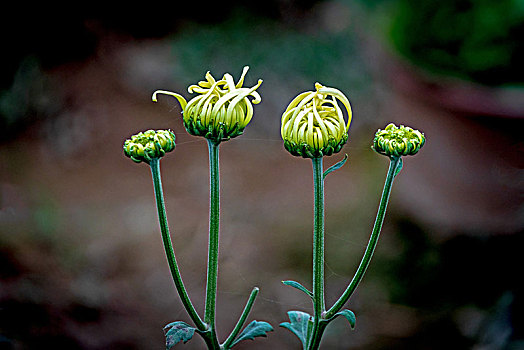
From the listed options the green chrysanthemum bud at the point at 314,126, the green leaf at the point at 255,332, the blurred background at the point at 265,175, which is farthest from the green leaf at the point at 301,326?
the blurred background at the point at 265,175

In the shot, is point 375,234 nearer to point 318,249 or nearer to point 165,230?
point 318,249

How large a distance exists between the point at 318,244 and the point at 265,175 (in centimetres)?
70

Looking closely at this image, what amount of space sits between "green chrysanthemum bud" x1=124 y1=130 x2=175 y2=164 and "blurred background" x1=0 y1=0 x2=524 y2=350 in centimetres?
57

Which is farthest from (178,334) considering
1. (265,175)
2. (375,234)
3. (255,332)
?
(265,175)

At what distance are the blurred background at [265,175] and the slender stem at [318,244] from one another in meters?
0.49

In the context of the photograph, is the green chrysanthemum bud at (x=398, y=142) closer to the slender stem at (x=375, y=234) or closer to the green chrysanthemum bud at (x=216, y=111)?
the slender stem at (x=375, y=234)

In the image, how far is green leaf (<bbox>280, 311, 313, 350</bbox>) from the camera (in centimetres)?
48

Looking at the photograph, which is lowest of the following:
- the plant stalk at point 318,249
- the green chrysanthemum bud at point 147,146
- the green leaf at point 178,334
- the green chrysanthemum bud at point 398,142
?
the green leaf at point 178,334

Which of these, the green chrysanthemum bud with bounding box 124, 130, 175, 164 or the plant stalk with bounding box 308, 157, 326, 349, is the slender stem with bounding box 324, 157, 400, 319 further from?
the green chrysanthemum bud with bounding box 124, 130, 175, 164

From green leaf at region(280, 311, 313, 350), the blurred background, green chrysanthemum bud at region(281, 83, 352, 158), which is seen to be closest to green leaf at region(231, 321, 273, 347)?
green leaf at region(280, 311, 313, 350)

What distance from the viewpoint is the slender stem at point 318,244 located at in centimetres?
41

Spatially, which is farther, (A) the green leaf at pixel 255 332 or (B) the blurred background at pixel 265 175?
(B) the blurred background at pixel 265 175

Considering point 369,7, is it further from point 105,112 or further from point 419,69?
point 105,112

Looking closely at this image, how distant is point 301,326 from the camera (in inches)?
19.3
